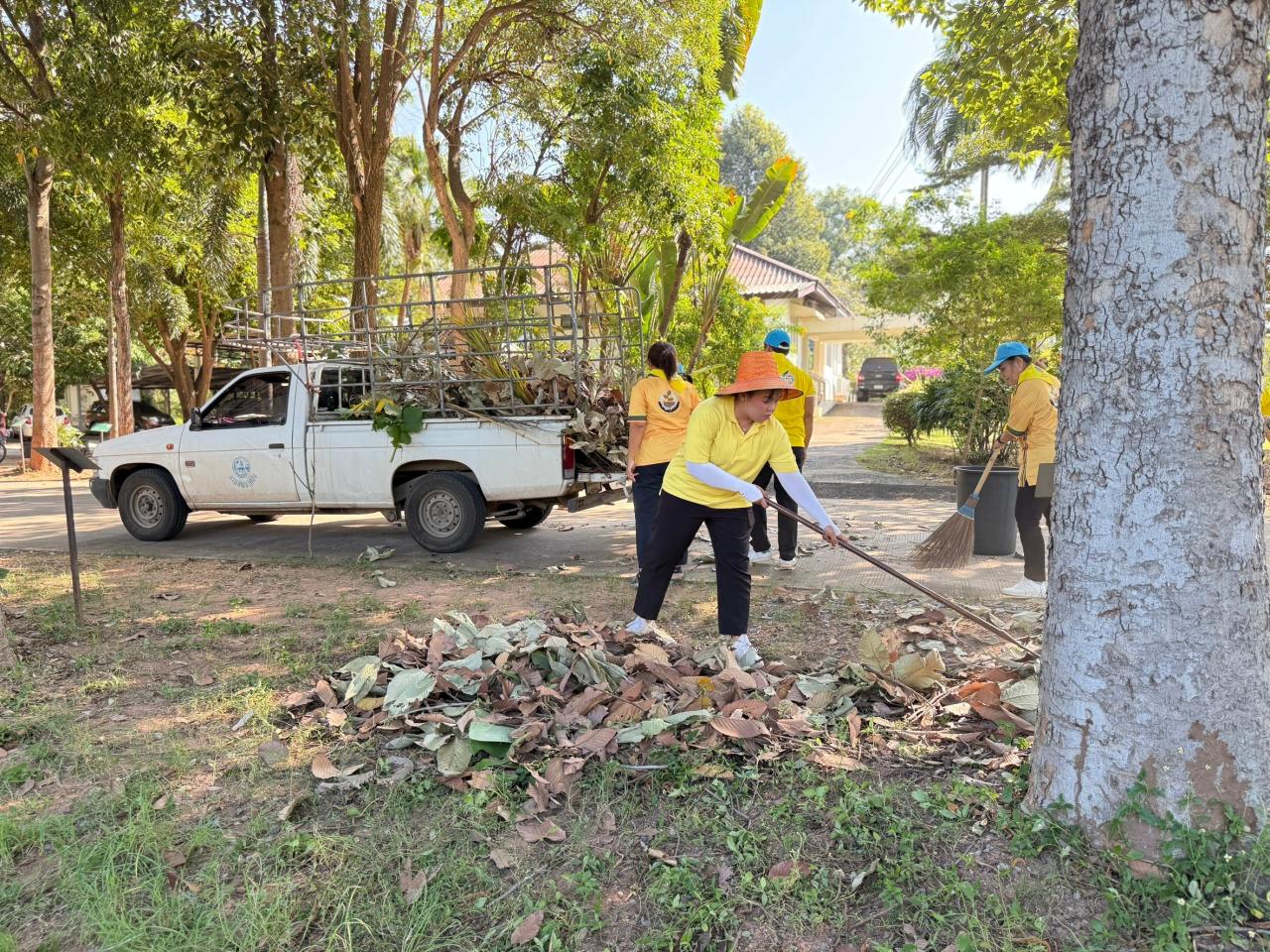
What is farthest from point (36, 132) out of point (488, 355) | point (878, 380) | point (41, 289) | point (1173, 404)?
point (878, 380)

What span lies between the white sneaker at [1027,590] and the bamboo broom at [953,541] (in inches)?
14.1

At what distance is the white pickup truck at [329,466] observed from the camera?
7.30 m

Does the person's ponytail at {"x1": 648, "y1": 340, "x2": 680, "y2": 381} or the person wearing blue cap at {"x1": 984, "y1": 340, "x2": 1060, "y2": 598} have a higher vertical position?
the person's ponytail at {"x1": 648, "y1": 340, "x2": 680, "y2": 381}

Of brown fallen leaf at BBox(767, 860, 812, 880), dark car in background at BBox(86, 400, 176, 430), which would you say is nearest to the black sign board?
brown fallen leaf at BBox(767, 860, 812, 880)

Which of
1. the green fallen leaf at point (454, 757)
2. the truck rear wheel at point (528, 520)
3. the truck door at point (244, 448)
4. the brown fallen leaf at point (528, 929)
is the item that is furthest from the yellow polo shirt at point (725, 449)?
the truck door at point (244, 448)

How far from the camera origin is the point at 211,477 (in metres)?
8.32

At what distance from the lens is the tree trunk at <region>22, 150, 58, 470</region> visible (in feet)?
47.8

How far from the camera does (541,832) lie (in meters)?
2.76

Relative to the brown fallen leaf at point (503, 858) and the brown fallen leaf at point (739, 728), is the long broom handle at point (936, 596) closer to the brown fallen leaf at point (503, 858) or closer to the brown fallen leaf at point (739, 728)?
the brown fallen leaf at point (739, 728)

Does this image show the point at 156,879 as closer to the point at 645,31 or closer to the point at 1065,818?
the point at 1065,818

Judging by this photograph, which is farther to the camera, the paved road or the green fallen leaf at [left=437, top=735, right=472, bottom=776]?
the paved road

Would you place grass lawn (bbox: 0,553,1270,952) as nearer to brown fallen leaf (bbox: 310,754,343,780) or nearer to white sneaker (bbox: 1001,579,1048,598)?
brown fallen leaf (bbox: 310,754,343,780)

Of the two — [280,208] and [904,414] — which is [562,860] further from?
[904,414]

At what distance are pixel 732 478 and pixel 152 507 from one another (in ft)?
23.1
